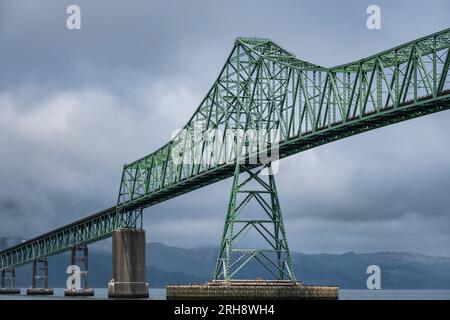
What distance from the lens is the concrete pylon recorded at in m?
182

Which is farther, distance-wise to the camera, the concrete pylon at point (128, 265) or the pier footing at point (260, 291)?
the concrete pylon at point (128, 265)

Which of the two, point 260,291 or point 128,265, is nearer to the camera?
point 260,291

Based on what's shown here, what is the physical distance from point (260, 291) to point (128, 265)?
61.9 m

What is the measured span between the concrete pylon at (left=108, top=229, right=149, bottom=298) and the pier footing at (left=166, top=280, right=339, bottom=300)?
51705 mm

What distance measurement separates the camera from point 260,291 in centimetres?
12581

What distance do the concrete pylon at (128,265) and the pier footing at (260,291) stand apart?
51705mm

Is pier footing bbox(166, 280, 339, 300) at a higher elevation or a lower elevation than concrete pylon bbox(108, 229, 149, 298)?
lower

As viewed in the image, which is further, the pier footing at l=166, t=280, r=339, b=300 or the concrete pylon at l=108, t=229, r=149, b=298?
the concrete pylon at l=108, t=229, r=149, b=298

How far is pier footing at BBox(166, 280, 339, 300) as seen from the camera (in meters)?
126

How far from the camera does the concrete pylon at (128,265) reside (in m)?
182

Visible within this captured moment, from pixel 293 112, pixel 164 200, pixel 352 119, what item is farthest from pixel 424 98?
pixel 164 200

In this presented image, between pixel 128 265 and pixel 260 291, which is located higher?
pixel 128 265

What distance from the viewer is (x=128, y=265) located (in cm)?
18388
